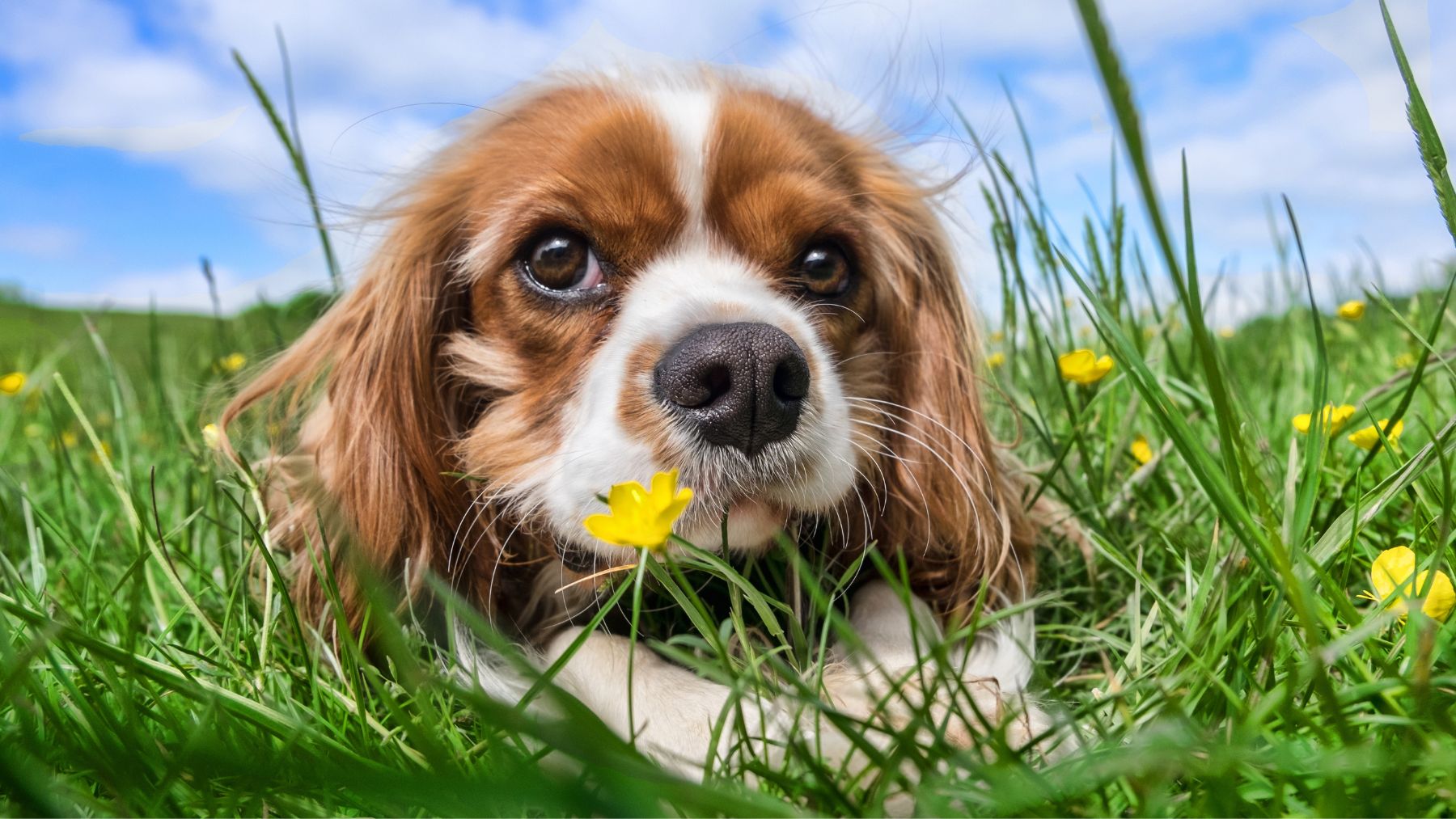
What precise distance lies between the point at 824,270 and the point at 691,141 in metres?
0.32

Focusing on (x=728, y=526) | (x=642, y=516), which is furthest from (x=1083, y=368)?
(x=642, y=516)

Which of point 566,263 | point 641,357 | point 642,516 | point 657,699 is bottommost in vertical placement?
point 657,699

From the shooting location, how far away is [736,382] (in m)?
1.29

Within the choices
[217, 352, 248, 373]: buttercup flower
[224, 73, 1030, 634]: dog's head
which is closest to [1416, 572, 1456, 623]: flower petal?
[224, 73, 1030, 634]: dog's head

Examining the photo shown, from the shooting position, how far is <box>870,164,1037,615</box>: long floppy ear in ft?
5.50

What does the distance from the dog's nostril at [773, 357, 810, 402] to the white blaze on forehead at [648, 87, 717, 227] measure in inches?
15.4

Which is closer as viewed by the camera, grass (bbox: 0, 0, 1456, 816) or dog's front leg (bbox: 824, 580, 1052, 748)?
grass (bbox: 0, 0, 1456, 816)

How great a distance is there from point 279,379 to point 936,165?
1.45 m

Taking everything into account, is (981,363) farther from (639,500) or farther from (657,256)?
(639,500)

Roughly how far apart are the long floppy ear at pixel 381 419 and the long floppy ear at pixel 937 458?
2.58 feet

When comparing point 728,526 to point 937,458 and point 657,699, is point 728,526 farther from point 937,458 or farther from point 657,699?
point 937,458

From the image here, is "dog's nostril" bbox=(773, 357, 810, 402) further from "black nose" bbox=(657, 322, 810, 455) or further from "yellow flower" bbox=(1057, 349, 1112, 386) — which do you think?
"yellow flower" bbox=(1057, 349, 1112, 386)

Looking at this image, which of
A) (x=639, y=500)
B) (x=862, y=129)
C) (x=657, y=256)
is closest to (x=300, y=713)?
(x=639, y=500)

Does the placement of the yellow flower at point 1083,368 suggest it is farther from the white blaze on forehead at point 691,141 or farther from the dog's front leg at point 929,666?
the white blaze on forehead at point 691,141
